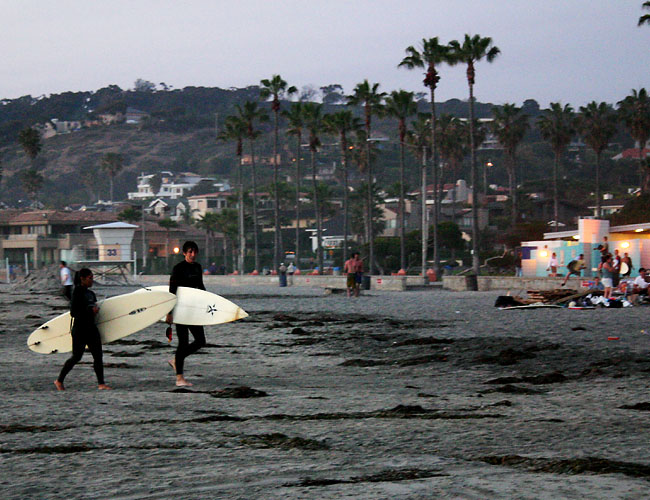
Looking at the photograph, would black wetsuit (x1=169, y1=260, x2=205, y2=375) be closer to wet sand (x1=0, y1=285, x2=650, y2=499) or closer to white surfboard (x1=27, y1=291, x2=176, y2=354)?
wet sand (x1=0, y1=285, x2=650, y2=499)

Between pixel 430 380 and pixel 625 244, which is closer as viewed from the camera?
pixel 430 380

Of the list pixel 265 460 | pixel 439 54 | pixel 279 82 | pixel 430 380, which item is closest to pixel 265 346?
pixel 430 380

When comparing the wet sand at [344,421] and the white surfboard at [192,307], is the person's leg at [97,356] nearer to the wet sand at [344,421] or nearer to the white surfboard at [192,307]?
the wet sand at [344,421]

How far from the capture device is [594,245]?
43.0m

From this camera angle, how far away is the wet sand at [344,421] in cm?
658

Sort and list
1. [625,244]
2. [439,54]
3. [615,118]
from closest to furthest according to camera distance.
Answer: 1. [625,244]
2. [439,54]
3. [615,118]

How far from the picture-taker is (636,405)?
9.65 m

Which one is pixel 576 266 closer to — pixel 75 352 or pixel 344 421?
pixel 75 352

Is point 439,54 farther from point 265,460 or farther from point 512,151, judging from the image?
point 265,460

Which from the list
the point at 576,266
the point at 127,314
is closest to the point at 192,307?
the point at 127,314

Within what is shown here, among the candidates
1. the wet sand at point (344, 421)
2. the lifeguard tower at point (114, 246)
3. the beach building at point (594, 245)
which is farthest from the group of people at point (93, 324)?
the lifeguard tower at point (114, 246)

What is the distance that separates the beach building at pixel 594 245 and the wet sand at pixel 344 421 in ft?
80.6

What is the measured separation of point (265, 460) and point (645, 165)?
82630mm

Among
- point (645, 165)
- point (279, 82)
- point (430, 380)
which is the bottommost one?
point (430, 380)
